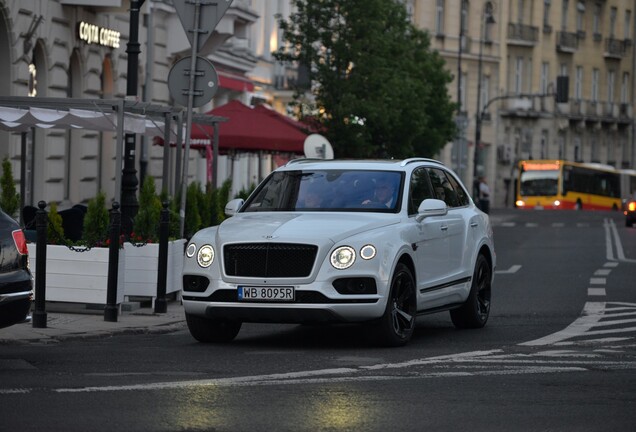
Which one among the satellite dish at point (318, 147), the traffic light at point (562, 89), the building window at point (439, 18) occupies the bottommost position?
the satellite dish at point (318, 147)

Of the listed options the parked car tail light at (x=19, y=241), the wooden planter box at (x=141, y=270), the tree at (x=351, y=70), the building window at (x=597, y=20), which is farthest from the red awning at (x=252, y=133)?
the building window at (x=597, y=20)

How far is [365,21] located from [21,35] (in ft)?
53.8

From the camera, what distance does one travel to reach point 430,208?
1540 cm

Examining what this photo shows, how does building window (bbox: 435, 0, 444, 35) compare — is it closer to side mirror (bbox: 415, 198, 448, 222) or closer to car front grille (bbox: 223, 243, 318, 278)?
side mirror (bbox: 415, 198, 448, 222)

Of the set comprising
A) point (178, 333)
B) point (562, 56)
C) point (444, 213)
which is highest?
point (562, 56)

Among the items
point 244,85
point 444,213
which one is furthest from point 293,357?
point 244,85

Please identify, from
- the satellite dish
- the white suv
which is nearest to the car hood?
the white suv

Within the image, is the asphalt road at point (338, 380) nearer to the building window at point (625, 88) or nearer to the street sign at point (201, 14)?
the street sign at point (201, 14)

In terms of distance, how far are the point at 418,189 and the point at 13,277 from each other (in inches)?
194

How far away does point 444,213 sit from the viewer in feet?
51.2

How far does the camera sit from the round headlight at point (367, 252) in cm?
1427

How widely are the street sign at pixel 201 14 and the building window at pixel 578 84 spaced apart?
317ft

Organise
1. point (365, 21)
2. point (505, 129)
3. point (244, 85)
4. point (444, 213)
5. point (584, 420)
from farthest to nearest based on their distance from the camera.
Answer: point (505, 129) < point (244, 85) < point (365, 21) < point (444, 213) < point (584, 420)

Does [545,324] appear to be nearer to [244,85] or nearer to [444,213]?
[444,213]
